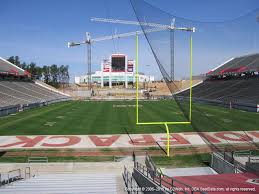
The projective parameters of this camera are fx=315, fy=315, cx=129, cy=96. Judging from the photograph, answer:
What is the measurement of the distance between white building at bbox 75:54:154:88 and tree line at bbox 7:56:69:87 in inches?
541

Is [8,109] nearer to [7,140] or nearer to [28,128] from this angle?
[28,128]

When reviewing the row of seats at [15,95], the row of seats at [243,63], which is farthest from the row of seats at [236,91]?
the row of seats at [15,95]

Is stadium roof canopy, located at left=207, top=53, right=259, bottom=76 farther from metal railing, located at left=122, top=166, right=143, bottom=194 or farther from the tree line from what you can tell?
the tree line

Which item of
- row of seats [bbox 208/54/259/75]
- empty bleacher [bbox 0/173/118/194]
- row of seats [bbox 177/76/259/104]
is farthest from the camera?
row of seats [bbox 177/76/259/104]

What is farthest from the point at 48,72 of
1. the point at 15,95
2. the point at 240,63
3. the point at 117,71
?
the point at 240,63

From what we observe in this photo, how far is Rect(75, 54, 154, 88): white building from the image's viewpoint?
95.2 m

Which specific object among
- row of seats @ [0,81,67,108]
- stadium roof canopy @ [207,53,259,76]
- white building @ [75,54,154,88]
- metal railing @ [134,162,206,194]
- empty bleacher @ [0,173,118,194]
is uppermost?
white building @ [75,54,154,88]

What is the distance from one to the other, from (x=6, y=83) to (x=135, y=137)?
34.2 metres

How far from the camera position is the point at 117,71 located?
338 feet

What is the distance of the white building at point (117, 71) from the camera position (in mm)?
95250

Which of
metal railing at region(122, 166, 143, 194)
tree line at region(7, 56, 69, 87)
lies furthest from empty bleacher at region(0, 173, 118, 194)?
tree line at region(7, 56, 69, 87)

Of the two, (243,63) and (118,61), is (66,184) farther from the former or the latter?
(118,61)

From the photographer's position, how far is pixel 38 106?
43.5 meters

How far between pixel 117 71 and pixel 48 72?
881 inches
